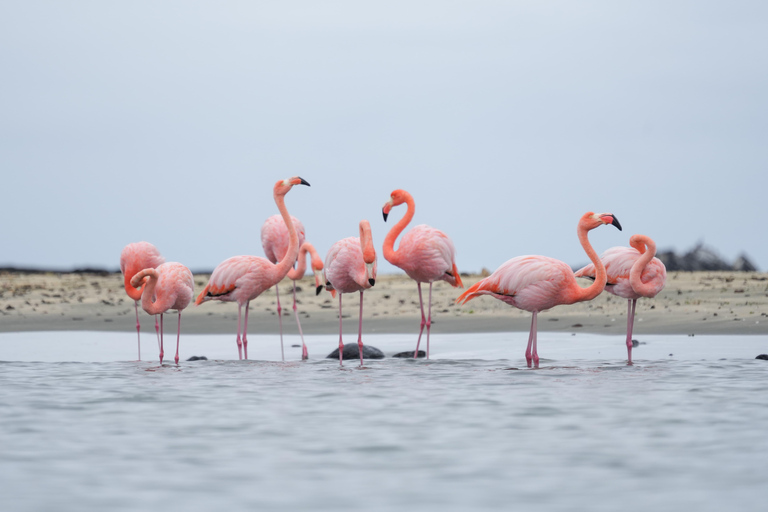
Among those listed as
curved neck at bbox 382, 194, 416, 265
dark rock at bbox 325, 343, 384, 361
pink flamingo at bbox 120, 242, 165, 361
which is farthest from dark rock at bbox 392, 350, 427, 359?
pink flamingo at bbox 120, 242, 165, 361

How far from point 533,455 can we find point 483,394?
81.1 inches

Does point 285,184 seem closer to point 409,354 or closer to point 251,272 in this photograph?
point 251,272

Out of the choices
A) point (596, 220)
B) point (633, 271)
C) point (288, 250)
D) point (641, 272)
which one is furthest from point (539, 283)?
point (288, 250)

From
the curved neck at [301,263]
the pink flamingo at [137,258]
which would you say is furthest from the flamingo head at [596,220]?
the pink flamingo at [137,258]

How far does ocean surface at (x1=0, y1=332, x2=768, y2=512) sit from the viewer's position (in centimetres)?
417

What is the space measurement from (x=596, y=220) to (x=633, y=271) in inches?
28.3

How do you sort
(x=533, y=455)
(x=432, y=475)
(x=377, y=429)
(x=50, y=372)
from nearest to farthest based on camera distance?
(x=432, y=475) < (x=533, y=455) < (x=377, y=429) < (x=50, y=372)

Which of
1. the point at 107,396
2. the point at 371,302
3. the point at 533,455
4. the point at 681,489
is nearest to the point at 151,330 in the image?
the point at 371,302

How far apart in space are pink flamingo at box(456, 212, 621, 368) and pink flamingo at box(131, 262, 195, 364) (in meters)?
3.04

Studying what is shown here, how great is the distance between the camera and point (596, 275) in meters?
8.92

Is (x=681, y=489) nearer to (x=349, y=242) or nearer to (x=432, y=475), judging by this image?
(x=432, y=475)

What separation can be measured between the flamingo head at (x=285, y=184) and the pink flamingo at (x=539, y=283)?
238 centimetres

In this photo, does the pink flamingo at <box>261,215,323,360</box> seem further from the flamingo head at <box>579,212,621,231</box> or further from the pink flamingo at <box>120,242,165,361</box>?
the flamingo head at <box>579,212,621,231</box>

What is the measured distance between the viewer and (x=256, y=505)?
4000mm
